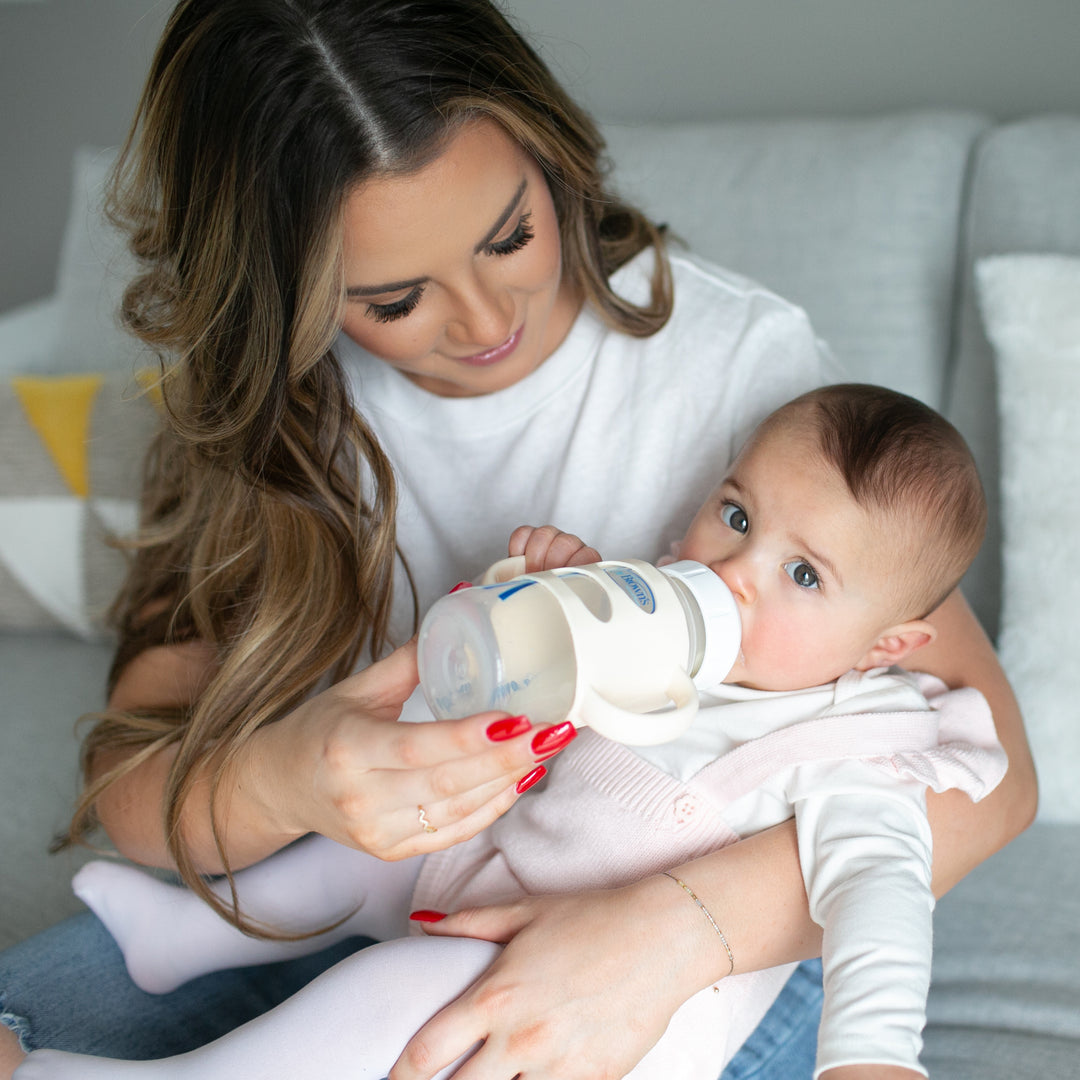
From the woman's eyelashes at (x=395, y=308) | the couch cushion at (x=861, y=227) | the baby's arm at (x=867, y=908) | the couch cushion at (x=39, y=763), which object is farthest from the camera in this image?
the couch cushion at (x=861, y=227)

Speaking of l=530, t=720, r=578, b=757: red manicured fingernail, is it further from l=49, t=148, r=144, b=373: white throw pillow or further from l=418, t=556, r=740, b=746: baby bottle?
l=49, t=148, r=144, b=373: white throw pillow

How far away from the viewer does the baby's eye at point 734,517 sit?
1117 millimetres

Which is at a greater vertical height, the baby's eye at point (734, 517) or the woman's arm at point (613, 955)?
the baby's eye at point (734, 517)

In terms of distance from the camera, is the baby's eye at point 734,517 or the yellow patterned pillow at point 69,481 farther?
the yellow patterned pillow at point 69,481

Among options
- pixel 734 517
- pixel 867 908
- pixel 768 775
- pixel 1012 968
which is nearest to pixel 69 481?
pixel 734 517

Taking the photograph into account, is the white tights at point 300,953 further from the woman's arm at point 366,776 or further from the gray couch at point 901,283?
the gray couch at point 901,283

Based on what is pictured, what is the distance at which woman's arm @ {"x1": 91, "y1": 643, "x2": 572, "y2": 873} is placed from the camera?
754 millimetres

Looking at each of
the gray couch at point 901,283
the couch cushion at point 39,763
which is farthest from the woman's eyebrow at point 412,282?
the couch cushion at point 39,763

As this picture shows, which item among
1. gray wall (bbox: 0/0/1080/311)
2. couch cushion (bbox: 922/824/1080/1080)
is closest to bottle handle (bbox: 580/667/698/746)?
couch cushion (bbox: 922/824/1080/1080)

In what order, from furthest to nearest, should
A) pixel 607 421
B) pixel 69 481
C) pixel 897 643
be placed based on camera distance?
pixel 69 481 → pixel 607 421 → pixel 897 643

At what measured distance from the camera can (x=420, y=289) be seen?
109cm

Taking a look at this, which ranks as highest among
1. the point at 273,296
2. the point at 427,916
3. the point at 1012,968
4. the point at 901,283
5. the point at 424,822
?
the point at 273,296

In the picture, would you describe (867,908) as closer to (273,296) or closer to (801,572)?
(801,572)

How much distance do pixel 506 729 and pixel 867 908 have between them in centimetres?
42
